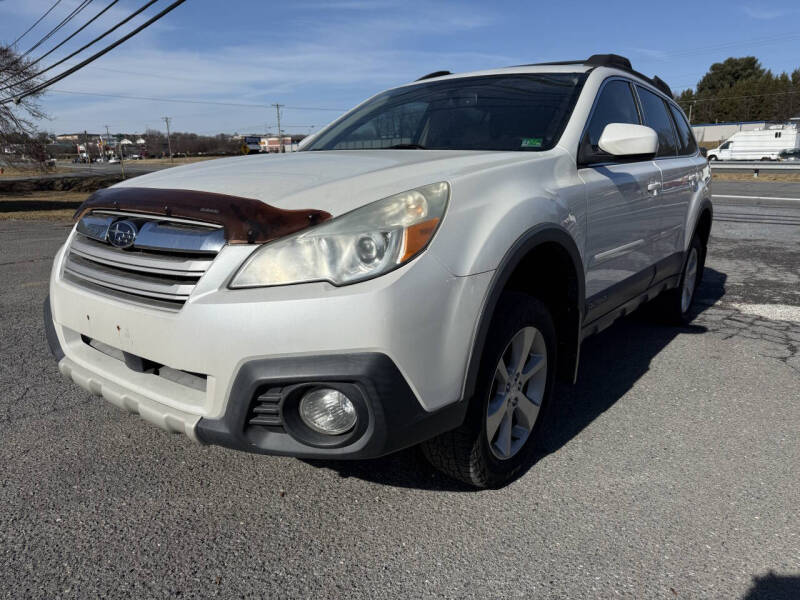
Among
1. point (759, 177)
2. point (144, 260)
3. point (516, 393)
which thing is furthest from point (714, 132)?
point (144, 260)

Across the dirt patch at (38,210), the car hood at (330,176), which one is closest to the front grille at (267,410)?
the car hood at (330,176)

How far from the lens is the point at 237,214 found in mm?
1900

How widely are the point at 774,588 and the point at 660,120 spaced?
10.5 ft

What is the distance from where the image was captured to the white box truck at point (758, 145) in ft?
137

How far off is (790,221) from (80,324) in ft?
40.6

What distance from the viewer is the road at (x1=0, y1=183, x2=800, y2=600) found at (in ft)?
6.36

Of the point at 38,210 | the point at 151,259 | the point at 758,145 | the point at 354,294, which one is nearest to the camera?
the point at 354,294

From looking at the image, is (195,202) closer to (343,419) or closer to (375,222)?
(375,222)

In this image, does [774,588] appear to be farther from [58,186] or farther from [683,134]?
[58,186]

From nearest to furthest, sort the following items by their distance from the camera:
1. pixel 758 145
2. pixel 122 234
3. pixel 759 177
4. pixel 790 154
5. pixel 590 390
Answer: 1. pixel 122 234
2. pixel 590 390
3. pixel 759 177
4. pixel 790 154
5. pixel 758 145

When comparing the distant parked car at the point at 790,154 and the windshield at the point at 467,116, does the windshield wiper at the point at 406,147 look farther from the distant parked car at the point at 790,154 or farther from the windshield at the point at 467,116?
the distant parked car at the point at 790,154

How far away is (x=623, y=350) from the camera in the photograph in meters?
4.24

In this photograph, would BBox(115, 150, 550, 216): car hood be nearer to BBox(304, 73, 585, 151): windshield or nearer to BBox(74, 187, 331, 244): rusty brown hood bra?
BBox(74, 187, 331, 244): rusty brown hood bra

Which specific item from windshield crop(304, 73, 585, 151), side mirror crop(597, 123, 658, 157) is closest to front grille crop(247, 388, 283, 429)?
windshield crop(304, 73, 585, 151)
